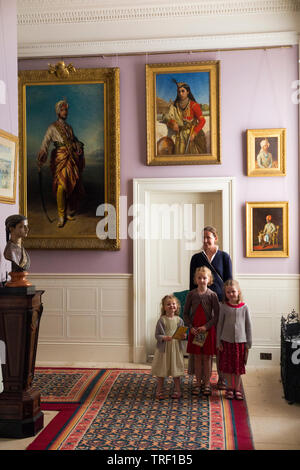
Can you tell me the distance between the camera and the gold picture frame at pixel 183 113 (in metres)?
7.05

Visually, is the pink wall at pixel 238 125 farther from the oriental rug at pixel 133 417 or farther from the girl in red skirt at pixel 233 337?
the oriental rug at pixel 133 417

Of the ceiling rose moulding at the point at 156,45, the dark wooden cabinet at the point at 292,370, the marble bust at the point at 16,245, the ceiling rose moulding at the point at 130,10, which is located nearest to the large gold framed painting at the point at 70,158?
the ceiling rose moulding at the point at 156,45

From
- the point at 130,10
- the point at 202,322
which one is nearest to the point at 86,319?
the point at 202,322

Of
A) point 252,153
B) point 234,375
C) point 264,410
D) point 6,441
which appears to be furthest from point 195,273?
point 6,441

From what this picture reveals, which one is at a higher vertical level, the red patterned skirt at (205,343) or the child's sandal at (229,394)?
the red patterned skirt at (205,343)

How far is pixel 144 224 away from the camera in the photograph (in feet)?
23.8

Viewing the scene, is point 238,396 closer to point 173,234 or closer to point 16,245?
point 173,234

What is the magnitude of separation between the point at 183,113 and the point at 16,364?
4.37 metres

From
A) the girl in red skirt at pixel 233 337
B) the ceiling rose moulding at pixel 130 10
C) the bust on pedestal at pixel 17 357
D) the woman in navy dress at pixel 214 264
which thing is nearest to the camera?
the bust on pedestal at pixel 17 357

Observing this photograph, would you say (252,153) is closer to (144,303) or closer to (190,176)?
(190,176)

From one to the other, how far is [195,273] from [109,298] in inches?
78.9

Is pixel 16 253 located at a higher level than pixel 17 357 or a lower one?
higher

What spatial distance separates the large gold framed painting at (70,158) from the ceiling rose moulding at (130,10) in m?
0.77

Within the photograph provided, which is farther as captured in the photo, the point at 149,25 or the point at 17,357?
the point at 149,25
